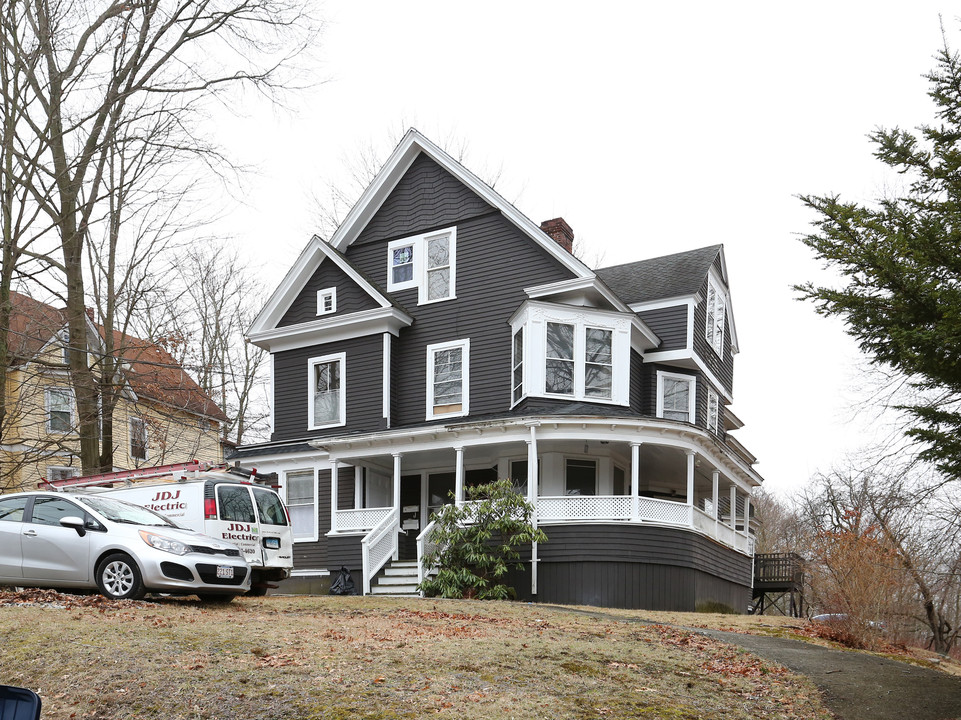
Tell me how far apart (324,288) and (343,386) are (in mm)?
2911

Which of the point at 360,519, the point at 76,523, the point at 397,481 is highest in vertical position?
the point at 397,481

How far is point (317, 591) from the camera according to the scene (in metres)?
25.7

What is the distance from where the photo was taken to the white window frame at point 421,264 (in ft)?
87.8

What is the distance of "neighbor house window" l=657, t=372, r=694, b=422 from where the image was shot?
2662 centimetres

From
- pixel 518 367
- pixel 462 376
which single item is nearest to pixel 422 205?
pixel 462 376

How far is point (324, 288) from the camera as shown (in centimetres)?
2791

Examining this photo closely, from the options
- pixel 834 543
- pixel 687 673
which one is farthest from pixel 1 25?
pixel 834 543

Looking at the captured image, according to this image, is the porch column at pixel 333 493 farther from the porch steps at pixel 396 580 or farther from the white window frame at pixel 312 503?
the porch steps at pixel 396 580

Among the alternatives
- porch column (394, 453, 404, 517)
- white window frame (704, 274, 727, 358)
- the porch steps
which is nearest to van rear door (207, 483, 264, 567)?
the porch steps

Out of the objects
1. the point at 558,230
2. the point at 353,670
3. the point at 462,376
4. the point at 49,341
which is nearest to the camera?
the point at 353,670

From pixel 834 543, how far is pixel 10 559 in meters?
13.5

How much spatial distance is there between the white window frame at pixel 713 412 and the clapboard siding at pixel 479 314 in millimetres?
6387

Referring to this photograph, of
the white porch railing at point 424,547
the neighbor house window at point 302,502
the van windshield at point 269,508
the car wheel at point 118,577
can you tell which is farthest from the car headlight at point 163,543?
the neighbor house window at point 302,502

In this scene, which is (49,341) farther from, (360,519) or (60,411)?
(360,519)
